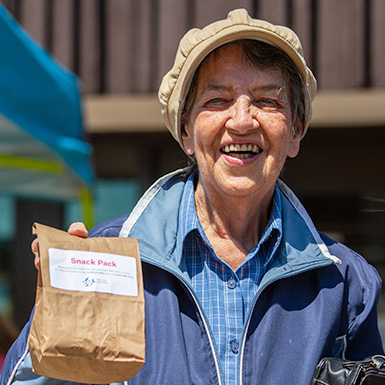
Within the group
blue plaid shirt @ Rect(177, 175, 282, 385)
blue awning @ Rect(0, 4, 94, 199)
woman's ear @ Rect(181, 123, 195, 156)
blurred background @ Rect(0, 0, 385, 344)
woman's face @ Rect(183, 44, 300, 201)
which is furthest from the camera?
blurred background @ Rect(0, 0, 385, 344)

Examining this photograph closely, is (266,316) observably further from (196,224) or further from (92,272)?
(92,272)

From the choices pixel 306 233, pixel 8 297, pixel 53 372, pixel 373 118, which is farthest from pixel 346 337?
pixel 8 297

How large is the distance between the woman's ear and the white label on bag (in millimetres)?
513

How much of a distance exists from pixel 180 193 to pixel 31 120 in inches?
45.3

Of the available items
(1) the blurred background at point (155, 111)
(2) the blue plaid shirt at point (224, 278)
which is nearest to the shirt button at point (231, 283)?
(2) the blue plaid shirt at point (224, 278)

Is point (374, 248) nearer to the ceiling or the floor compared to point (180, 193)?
nearer to the floor

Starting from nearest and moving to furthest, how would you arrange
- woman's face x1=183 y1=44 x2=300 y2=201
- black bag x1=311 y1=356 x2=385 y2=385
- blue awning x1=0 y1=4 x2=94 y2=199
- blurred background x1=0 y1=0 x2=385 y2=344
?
black bag x1=311 y1=356 x2=385 y2=385
woman's face x1=183 y1=44 x2=300 y2=201
blue awning x1=0 y1=4 x2=94 y2=199
blurred background x1=0 y1=0 x2=385 y2=344

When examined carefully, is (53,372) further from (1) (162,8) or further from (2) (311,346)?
(1) (162,8)

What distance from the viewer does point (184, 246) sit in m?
1.86

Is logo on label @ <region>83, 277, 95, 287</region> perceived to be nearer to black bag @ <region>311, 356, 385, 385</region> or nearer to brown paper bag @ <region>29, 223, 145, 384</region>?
brown paper bag @ <region>29, 223, 145, 384</region>

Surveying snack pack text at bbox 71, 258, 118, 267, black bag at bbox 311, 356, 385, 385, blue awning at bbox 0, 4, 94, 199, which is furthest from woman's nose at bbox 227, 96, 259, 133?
blue awning at bbox 0, 4, 94, 199

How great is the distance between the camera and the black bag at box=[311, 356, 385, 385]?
5.30 feet

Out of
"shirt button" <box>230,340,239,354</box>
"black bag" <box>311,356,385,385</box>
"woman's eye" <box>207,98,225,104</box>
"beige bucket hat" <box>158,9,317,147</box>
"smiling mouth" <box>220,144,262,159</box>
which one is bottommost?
"black bag" <box>311,356,385,385</box>

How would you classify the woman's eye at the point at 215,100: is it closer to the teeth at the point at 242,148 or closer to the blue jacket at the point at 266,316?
the teeth at the point at 242,148
